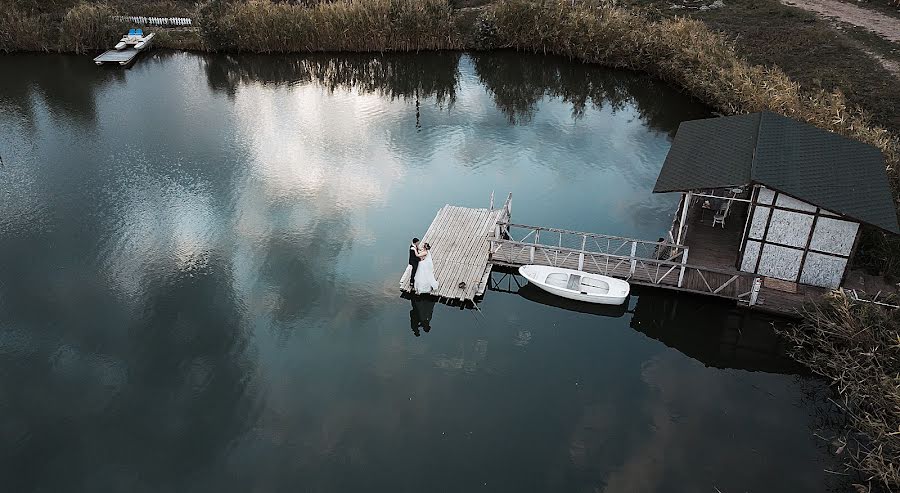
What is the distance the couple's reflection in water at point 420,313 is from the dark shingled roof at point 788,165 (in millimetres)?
7998

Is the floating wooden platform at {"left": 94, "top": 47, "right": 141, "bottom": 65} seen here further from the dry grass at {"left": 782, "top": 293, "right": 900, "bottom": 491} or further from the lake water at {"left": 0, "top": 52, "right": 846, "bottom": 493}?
the dry grass at {"left": 782, "top": 293, "right": 900, "bottom": 491}

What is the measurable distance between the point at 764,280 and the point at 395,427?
1224cm

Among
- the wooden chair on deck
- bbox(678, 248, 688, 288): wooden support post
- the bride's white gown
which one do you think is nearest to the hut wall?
bbox(678, 248, 688, 288): wooden support post

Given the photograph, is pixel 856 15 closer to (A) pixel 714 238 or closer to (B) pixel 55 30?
(A) pixel 714 238

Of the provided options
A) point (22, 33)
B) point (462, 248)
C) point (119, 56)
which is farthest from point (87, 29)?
point (462, 248)

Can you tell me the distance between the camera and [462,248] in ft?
76.3

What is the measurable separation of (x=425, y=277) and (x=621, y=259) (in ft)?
20.9

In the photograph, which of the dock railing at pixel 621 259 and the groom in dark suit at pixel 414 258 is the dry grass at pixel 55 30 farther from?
the dock railing at pixel 621 259

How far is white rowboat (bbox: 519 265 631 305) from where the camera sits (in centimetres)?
2095

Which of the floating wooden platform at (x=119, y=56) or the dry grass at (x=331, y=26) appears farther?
the dry grass at (x=331, y=26)

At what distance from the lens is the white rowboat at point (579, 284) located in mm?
20953

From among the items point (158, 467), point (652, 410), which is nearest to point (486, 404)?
point (652, 410)

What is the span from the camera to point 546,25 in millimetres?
40531

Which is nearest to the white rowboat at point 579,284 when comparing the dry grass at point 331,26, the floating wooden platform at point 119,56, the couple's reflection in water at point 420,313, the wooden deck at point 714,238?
the wooden deck at point 714,238
